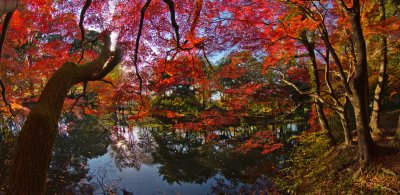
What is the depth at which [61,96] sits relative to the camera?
352 cm

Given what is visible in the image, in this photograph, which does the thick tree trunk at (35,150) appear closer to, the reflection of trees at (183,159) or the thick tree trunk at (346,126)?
the thick tree trunk at (346,126)

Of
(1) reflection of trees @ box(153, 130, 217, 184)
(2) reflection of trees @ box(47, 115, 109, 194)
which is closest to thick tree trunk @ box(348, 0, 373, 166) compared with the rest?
(1) reflection of trees @ box(153, 130, 217, 184)

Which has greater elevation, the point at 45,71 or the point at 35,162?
the point at 45,71

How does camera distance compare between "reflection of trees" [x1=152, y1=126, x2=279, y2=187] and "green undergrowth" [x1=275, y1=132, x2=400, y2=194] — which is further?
"reflection of trees" [x1=152, y1=126, x2=279, y2=187]

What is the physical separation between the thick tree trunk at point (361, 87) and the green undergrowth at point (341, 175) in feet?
1.00

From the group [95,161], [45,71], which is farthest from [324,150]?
[45,71]

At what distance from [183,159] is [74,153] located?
6.24m

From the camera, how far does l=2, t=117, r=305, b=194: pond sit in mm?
9727

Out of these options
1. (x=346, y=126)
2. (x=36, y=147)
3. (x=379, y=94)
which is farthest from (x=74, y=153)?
(x=379, y=94)

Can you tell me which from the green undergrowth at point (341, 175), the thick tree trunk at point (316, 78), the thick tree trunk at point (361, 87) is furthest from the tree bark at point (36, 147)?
the thick tree trunk at point (316, 78)

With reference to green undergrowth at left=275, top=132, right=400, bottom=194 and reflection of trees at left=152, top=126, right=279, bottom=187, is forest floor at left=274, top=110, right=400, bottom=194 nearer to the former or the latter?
green undergrowth at left=275, top=132, right=400, bottom=194

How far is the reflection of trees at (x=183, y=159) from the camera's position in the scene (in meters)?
11.3

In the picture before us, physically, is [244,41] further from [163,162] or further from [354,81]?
[163,162]

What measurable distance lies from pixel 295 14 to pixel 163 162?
9540 millimetres
